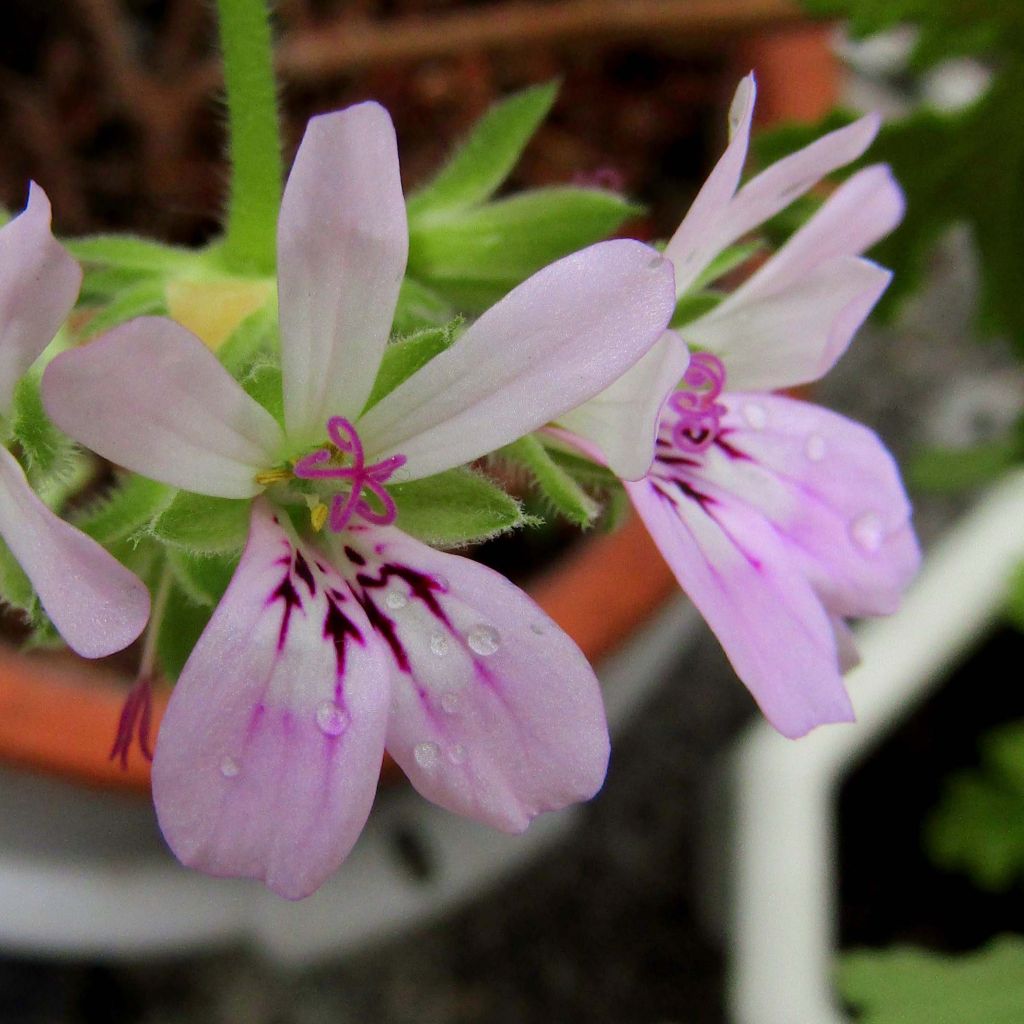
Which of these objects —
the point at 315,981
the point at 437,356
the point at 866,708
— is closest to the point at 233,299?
the point at 437,356

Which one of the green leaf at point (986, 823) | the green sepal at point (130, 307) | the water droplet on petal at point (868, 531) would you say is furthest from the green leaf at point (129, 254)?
the green leaf at point (986, 823)

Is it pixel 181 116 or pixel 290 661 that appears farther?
pixel 181 116

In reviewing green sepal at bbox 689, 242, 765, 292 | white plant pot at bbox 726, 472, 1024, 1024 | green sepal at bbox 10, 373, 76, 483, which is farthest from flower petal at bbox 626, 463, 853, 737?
white plant pot at bbox 726, 472, 1024, 1024

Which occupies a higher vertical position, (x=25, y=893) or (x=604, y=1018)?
(x=25, y=893)

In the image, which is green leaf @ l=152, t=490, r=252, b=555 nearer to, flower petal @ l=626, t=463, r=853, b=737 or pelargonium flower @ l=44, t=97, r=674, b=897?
pelargonium flower @ l=44, t=97, r=674, b=897

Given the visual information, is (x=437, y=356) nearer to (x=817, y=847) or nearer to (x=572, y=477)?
(x=572, y=477)

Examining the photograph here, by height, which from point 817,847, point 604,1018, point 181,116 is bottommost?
point 604,1018
